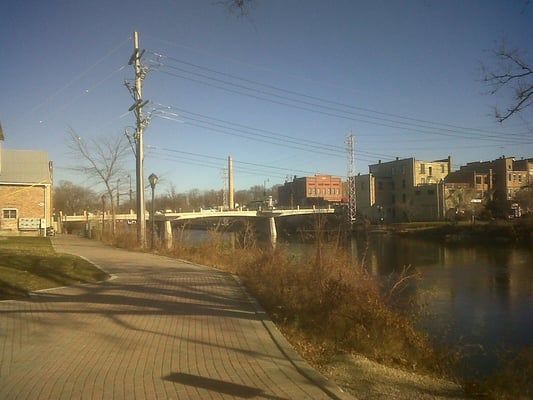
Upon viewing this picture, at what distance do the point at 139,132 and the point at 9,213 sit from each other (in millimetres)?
22159

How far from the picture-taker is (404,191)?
71250 mm

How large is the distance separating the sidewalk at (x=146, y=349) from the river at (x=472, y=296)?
147 inches

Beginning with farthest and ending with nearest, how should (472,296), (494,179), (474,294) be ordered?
(494,179)
(474,294)
(472,296)

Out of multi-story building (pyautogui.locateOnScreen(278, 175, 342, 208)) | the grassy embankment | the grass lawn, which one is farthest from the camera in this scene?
multi-story building (pyautogui.locateOnScreen(278, 175, 342, 208))

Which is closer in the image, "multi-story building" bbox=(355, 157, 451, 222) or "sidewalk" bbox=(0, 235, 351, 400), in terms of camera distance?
"sidewalk" bbox=(0, 235, 351, 400)

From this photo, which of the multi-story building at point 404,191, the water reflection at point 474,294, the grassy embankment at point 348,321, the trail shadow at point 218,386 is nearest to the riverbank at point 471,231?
the water reflection at point 474,294

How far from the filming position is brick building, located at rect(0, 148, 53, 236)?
126 ft

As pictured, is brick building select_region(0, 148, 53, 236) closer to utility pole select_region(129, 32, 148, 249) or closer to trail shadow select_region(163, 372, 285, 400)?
utility pole select_region(129, 32, 148, 249)

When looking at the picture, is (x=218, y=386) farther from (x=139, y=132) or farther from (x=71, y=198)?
(x=71, y=198)

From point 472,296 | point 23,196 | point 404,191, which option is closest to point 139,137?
point 472,296

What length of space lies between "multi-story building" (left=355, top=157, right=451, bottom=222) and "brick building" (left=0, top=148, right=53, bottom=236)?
3939 cm

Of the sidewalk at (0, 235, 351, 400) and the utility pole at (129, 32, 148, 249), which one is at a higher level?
the utility pole at (129, 32, 148, 249)

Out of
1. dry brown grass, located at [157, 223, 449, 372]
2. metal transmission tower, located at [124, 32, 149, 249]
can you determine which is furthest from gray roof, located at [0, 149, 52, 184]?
dry brown grass, located at [157, 223, 449, 372]

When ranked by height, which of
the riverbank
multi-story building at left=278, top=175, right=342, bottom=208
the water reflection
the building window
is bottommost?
the water reflection
